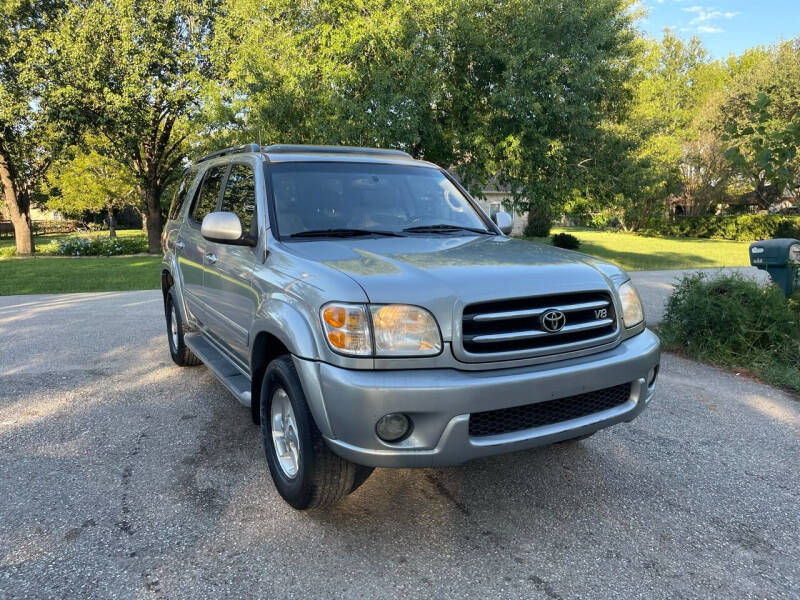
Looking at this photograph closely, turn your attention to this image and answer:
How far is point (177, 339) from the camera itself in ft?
18.9

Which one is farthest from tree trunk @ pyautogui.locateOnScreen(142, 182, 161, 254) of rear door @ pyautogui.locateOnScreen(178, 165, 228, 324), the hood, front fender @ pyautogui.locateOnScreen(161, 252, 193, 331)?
the hood

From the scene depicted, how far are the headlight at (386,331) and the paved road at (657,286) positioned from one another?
5.31m

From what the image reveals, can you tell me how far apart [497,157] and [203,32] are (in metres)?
12.8

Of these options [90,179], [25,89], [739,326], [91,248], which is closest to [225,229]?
[739,326]

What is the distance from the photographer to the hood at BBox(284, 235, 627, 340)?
2576 mm

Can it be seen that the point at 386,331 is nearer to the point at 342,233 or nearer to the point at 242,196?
the point at 342,233

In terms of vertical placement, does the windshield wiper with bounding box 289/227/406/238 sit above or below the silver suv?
above

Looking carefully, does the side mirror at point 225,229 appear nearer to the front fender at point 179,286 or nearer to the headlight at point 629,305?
the front fender at point 179,286

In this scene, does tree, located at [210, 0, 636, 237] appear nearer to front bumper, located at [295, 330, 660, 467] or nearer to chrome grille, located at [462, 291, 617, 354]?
chrome grille, located at [462, 291, 617, 354]

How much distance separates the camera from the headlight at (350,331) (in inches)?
99.7

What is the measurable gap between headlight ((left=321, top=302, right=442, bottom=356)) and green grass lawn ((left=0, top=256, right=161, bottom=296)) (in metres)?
11.4

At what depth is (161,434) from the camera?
4137mm

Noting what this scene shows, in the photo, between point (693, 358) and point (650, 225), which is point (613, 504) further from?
point (650, 225)

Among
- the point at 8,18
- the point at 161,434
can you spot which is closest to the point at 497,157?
the point at 161,434
